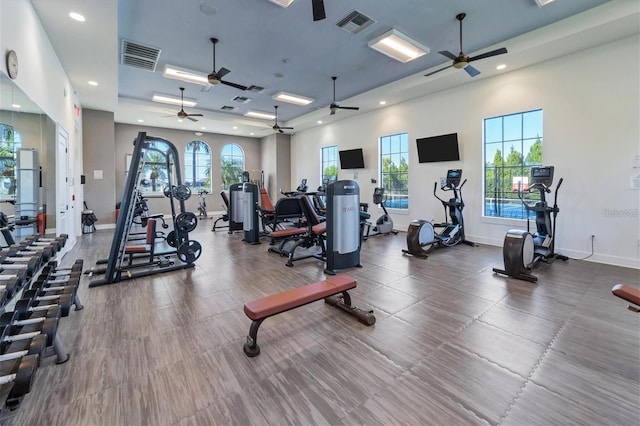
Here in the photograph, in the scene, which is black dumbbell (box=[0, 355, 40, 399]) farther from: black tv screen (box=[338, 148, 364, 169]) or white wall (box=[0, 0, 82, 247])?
black tv screen (box=[338, 148, 364, 169])

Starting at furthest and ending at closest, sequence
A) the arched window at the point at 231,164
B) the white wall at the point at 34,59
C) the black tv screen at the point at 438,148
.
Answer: the arched window at the point at 231,164
the black tv screen at the point at 438,148
the white wall at the point at 34,59

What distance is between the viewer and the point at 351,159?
31.1 feet

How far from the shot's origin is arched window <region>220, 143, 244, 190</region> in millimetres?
12938

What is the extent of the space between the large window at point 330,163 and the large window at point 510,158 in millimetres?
5210

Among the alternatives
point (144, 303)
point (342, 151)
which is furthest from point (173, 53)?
point (342, 151)

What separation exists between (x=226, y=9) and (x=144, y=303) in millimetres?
4179

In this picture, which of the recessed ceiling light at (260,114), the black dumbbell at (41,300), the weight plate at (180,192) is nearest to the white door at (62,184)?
the weight plate at (180,192)

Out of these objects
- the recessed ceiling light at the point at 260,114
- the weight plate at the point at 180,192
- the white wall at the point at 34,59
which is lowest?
the weight plate at the point at 180,192

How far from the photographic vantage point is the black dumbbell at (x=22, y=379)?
1484mm

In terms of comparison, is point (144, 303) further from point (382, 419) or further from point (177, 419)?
point (382, 419)

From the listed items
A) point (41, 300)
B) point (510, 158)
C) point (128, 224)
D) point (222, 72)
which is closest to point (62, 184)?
point (128, 224)

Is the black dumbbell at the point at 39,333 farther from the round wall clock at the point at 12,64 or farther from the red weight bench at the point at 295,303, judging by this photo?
the round wall clock at the point at 12,64

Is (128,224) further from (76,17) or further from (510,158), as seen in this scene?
(510,158)

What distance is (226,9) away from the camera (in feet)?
13.6
